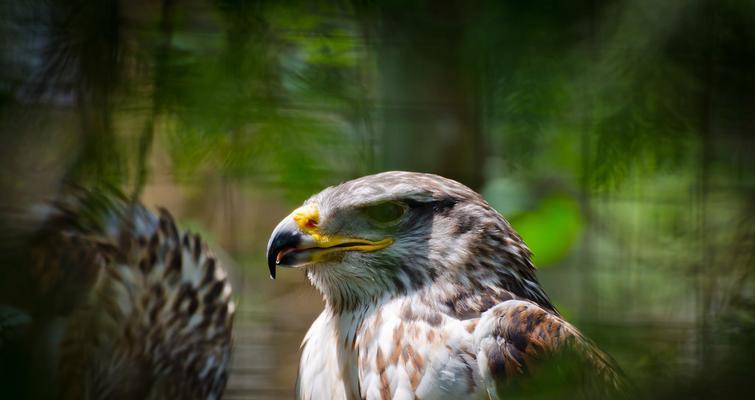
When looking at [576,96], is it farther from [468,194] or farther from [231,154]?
[468,194]

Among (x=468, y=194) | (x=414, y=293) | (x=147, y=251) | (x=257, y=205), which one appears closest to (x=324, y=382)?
(x=414, y=293)

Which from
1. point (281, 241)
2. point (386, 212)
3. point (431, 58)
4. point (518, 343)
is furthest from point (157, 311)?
point (431, 58)

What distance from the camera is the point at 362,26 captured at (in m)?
0.94

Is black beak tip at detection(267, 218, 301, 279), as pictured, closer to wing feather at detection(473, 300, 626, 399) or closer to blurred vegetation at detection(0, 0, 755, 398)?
wing feather at detection(473, 300, 626, 399)

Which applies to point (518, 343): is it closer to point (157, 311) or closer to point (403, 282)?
point (403, 282)

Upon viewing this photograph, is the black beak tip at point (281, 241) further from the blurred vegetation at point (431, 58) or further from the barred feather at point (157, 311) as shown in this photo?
the blurred vegetation at point (431, 58)

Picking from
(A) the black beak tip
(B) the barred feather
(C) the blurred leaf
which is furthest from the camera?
(C) the blurred leaf

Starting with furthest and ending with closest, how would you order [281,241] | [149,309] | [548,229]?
[548,229] → [149,309] → [281,241]

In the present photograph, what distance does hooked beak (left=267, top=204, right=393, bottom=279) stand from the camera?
5.27 ft

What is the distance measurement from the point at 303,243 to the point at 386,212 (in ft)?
0.66

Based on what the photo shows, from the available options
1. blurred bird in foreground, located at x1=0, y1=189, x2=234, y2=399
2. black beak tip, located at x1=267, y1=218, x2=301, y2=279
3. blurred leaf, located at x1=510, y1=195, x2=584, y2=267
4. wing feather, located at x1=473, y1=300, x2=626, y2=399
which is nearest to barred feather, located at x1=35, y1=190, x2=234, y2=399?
blurred bird in foreground, located at x1=0, y1=189, x2=234, y2=399

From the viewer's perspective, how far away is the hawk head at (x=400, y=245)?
5.33 ft

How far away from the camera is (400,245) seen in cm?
168

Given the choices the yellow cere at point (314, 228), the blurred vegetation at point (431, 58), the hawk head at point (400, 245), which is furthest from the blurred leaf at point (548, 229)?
the blurred vegetation at point (431, 58)
